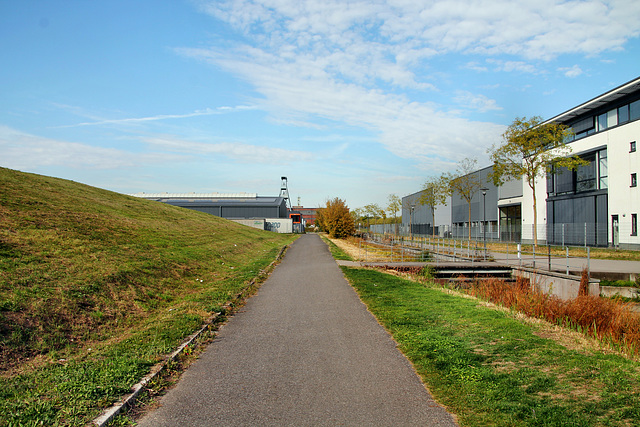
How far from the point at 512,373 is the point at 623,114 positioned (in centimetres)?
3356

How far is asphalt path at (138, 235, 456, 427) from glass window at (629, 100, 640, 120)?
30.7 m

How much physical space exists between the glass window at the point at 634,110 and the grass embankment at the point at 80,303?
1162 inches

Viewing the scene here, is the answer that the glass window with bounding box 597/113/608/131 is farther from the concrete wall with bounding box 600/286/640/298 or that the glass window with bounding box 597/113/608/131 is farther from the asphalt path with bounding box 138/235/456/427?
the asphalt path with bounding box 138/235/456/427

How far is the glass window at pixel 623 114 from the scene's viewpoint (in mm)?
29953

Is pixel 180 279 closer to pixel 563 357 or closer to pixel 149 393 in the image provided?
pixel 149 393

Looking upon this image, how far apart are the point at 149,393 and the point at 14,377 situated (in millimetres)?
1653

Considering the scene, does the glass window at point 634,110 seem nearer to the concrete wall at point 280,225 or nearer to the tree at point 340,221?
the tree at point 340,221

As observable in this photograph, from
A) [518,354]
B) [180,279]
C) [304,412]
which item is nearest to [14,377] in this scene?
[304,412]

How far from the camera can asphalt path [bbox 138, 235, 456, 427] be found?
401cm

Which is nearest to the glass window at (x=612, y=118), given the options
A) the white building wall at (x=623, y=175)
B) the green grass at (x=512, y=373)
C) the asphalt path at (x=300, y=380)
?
the white building wall at (x=623, y=175)

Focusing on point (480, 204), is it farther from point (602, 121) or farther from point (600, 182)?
point (602, 121)

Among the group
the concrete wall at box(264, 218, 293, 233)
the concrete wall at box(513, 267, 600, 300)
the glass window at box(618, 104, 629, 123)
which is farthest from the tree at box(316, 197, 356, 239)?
the concrete wall at box(513, 267, 600, 300)

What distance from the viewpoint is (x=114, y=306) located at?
823 centimetres

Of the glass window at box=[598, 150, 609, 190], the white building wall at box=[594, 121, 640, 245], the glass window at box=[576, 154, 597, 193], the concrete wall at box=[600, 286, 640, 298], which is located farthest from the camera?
the glass window at box=[576, 154, 597, 193]
